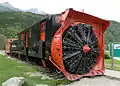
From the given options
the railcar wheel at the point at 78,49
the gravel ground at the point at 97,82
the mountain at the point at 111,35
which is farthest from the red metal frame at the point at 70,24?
the mountain at the point at 111,35

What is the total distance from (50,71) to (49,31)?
2269 mm

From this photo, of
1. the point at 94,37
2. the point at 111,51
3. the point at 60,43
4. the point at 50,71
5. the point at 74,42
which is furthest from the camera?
the point at 111,51

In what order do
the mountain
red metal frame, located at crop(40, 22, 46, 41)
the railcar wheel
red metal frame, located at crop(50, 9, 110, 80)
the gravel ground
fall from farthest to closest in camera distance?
the mountain, red metal frame, located at crop(40, 22, 46, 41), the railcar wheel, red metal frame, located at crop(50, 9, 110, 80), the gravel ground

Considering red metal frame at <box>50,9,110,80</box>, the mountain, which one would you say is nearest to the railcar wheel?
red metal frame at <box>50,9,110,80</box>

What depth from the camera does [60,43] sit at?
11.8 meters

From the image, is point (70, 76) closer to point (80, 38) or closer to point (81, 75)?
point (81, 75)

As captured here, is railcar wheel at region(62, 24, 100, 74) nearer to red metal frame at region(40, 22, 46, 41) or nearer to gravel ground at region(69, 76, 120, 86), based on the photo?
gravel ground at region(69, 76, 120, 86)

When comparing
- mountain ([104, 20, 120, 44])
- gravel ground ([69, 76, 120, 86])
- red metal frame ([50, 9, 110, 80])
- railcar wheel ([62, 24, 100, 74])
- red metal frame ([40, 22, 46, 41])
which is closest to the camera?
gravel ground ([69, 76, 120, 86])

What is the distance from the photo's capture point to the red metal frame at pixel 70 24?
12.1 metres

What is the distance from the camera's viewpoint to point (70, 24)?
41.1ft

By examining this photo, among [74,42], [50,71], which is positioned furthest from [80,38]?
[50,71]

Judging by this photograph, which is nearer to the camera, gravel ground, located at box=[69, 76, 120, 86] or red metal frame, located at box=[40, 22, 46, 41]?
gravel ground, located at box=[69, 76, 120, 86]

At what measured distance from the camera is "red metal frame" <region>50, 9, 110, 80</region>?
39.5ft

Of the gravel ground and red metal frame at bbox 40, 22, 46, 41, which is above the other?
red metal frame at bbox 40, 22, 46, 41
